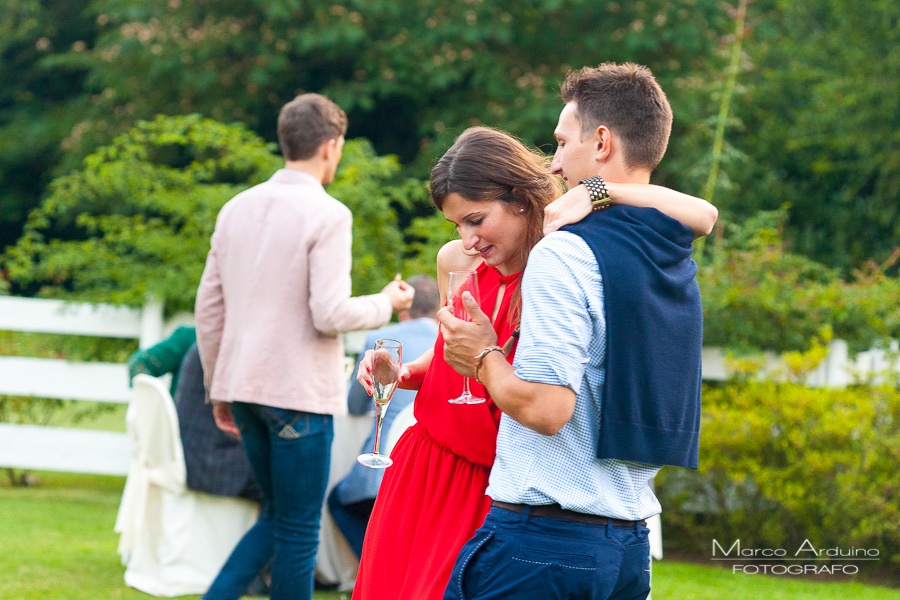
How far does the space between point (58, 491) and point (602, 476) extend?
6.54m

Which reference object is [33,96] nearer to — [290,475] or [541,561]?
[290,475]

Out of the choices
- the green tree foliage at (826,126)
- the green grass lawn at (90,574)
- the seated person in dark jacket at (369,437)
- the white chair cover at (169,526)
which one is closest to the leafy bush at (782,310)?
the green grass lawn at (90,574)

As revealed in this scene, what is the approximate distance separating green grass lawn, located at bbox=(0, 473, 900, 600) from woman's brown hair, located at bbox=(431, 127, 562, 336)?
2985 millimetres

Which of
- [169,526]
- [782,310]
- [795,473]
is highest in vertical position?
[782,310]

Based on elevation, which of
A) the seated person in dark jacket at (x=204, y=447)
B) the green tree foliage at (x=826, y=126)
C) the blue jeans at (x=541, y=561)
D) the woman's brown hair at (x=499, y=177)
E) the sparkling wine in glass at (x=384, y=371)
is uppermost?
the green tree foliage at (x=826, y=126)

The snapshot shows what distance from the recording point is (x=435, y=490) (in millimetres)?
2201

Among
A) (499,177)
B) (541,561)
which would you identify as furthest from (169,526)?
(541,561)

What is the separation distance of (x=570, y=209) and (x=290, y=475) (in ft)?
6.42

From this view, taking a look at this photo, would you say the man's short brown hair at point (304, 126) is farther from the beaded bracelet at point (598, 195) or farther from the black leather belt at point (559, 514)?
the black leather belt at point (559, 514)

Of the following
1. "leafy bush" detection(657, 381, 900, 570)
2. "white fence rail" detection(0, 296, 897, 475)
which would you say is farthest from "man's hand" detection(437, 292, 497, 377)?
"white fence rail" detection(0, 296, 897, 475)

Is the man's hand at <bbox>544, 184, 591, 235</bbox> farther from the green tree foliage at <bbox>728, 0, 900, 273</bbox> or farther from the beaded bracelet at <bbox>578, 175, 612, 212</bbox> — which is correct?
the green tree foliage at <bbox>728, 0, 900, 273</bbox>

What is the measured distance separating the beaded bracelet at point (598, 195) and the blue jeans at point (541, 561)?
606 mm

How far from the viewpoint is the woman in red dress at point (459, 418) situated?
2.14m

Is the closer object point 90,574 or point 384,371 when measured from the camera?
point 384,371
